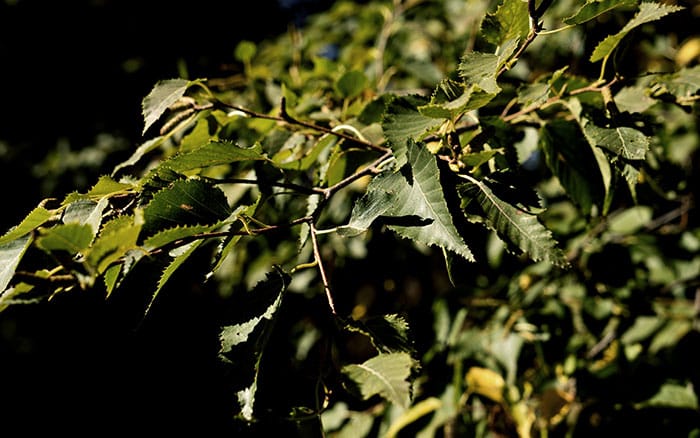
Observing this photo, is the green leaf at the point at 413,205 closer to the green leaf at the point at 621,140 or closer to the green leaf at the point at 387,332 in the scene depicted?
the green leaf at the point at 387,332

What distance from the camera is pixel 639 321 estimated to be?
1.43m

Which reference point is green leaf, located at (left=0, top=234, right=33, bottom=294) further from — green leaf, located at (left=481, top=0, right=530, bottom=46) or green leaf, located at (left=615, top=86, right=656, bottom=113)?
green leaf, located at (left=615, top=86, right=656, bottom=113)

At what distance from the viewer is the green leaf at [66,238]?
494 millimetres

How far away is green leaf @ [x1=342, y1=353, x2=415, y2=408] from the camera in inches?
21.3

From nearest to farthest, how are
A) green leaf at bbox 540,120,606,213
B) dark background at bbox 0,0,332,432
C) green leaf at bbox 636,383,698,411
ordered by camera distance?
1. green leaf at bbox 540,120,606,213
2. green leaf at bbox 636,383,698,411
3. dark background at bbox 0,0,332,432

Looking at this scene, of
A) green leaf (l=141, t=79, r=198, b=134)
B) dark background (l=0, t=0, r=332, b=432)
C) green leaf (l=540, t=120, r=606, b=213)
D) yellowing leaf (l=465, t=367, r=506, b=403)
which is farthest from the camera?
dark background (l=0, t=0, r=332, b=432)

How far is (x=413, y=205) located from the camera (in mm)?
646

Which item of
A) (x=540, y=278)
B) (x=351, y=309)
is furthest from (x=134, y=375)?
(x=540, y=278)

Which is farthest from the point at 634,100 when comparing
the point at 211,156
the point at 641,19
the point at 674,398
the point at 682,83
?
the point at 674,398

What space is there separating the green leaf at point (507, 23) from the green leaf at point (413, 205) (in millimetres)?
213

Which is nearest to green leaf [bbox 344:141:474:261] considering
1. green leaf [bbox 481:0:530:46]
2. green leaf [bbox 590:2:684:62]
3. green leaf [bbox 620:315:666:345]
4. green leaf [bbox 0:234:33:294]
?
green leaf [bbox 481:0:530:46]

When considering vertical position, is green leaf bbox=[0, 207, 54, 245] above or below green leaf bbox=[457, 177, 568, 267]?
above

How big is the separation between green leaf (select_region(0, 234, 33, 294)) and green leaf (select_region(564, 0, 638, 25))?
2.50ft

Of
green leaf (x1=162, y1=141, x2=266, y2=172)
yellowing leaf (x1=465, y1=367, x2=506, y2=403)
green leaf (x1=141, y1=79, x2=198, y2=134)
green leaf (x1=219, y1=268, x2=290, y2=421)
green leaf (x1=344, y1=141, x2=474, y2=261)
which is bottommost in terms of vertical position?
yellowing leaf (x1=465, y1=367, x2=506, y2=403)
